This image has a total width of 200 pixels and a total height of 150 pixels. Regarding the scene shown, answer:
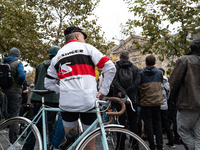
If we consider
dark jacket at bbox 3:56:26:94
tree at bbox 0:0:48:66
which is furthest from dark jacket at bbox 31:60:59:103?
tree at bbox 0:0:48:66

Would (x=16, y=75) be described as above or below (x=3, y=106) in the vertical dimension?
above

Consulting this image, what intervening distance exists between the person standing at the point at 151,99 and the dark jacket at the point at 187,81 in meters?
1.30

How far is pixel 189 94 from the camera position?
128 inches

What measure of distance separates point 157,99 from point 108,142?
260 cm

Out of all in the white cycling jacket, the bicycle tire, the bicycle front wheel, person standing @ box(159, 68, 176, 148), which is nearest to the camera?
the bicycle front wheel

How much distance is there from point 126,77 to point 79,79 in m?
2.17

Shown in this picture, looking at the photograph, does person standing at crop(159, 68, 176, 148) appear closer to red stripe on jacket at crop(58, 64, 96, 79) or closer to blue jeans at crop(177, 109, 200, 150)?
blue jeans at crop(177, 109, 200, 150)

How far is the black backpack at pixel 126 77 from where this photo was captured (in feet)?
14.6

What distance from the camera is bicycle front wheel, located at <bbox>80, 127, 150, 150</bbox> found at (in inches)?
90.7

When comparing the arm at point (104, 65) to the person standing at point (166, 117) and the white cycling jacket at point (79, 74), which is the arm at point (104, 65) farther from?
the person standing at point (166, 117)

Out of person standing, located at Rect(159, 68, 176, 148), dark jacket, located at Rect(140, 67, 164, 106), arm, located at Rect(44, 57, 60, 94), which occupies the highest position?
arm, located at Rect(44, 57, 60, 94)

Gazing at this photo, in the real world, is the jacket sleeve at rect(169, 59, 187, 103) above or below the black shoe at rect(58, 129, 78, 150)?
above

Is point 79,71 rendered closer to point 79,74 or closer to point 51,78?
point 79,74

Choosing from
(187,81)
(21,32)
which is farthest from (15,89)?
(21,32)
